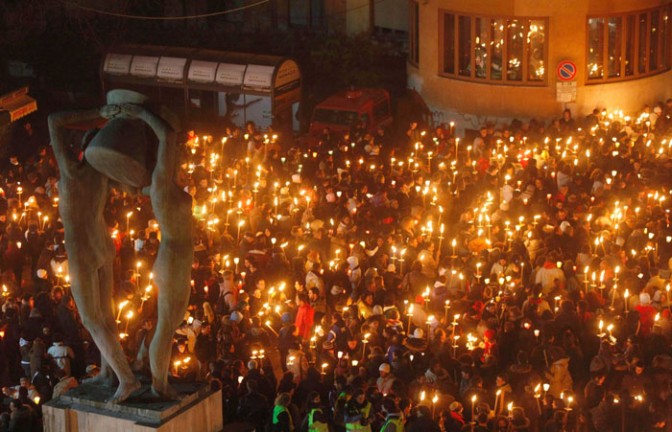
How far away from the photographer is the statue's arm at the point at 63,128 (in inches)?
385

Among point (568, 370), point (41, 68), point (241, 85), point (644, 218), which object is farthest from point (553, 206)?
point (41, 68)

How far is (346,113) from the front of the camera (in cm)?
3106

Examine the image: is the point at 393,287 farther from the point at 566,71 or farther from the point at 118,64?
the point at 118,64

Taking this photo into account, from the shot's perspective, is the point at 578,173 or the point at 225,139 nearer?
the point at 578,173

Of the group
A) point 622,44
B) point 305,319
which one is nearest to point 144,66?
point 622,44

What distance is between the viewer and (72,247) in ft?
32.8

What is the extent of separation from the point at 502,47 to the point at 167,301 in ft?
78.2

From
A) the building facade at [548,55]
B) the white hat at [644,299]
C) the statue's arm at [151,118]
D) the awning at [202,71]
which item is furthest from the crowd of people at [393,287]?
the awning at [202,71]

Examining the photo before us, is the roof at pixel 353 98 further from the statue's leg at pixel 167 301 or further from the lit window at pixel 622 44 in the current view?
the statue's leg at pixel 167 301

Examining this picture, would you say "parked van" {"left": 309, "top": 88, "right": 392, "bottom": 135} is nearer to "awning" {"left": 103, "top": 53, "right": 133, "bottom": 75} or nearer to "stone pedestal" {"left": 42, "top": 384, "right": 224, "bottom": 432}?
"awning" {"left": 103, "top": 53, "right": 133, "bottom": 75}

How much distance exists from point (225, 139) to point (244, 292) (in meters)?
9.80

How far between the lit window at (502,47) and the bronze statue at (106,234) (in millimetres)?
23622

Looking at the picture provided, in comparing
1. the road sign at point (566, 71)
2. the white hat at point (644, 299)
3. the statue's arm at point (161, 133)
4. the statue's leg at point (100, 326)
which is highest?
the statue's arm at point (161, 133)

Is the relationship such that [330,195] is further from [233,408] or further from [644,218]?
[233,408]
